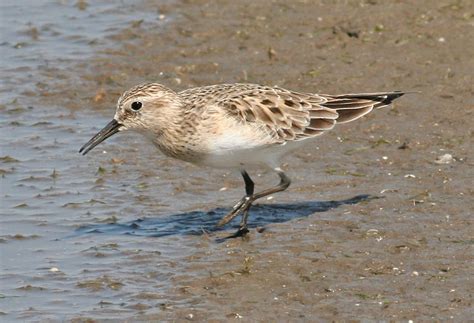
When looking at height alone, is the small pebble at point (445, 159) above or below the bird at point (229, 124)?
below

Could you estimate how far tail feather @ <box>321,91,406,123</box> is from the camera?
12.0 m

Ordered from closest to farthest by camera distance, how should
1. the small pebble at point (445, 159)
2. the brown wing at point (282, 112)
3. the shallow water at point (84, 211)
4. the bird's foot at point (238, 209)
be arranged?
the shallow water at point (84, 211), the brown wing at point (282, 112), the bird's foot at point (238, 209), the small pebble at point (445, 159)

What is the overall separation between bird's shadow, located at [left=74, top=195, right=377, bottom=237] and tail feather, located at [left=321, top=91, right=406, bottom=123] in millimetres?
840

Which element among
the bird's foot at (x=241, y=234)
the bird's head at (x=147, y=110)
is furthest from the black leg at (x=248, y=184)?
the bird's head at (x=147, y=110)

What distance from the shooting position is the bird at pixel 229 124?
1114 cm

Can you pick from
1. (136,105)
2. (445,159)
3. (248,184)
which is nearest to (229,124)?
(248,184)

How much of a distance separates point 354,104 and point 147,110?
2152 millimetres

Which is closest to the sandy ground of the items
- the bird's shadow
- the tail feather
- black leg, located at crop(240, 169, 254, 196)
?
the bird's shadow

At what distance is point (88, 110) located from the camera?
1476 cm

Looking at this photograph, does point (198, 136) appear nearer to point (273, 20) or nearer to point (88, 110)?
point (88, 110)

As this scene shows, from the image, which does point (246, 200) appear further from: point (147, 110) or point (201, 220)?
point (147, 110)

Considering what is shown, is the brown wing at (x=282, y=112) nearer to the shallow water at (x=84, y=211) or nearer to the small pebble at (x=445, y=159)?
the shallow water at (x=84, y=211)

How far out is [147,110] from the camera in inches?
449

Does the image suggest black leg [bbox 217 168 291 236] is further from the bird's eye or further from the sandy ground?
the bird's eye
